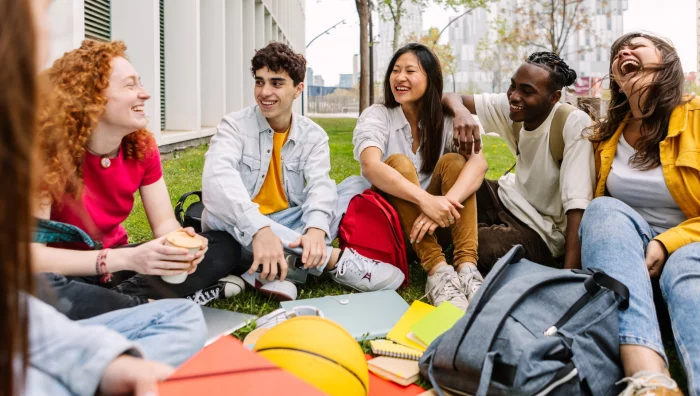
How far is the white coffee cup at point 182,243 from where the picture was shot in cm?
263

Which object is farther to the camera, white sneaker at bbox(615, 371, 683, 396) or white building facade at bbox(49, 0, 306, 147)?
white building facade at bbox(49, 0, 306, 147)

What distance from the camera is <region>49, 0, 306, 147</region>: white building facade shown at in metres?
7.99

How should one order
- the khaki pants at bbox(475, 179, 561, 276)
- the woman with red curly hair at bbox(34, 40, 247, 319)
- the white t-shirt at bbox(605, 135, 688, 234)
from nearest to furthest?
the woman with red curly hair at bbox(34, 40, 247, 319) → the white t-shirt at bbox(605, 135, 688, 234) → the khaki pants at bbox(475, 179, 561, 276)

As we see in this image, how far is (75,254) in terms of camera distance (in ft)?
8.46

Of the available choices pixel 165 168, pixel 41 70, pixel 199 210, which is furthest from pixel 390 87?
pixel 165 168

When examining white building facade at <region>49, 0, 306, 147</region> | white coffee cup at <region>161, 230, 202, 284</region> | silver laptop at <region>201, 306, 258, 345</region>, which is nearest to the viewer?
white coffee cup at <region>161, 230, 202, 284</region>

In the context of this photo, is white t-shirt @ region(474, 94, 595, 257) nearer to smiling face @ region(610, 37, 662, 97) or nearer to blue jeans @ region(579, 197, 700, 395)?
smiling face @ region(610, 37, 662, 97)

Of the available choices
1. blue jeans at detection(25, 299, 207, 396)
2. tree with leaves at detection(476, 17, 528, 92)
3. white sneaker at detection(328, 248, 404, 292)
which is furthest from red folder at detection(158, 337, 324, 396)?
tree with leaves at detection(476, 17, 528, 92)

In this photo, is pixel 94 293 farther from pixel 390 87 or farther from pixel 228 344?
pixel 390 87

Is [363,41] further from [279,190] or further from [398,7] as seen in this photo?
[279,190]

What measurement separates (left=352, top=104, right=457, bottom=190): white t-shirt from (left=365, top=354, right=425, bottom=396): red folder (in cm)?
184

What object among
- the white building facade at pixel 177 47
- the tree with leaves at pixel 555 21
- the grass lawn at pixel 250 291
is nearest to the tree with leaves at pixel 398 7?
the tree with leaves at pixel 555 21

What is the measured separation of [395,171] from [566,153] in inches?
41.0

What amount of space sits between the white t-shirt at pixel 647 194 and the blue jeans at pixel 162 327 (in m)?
2.26
